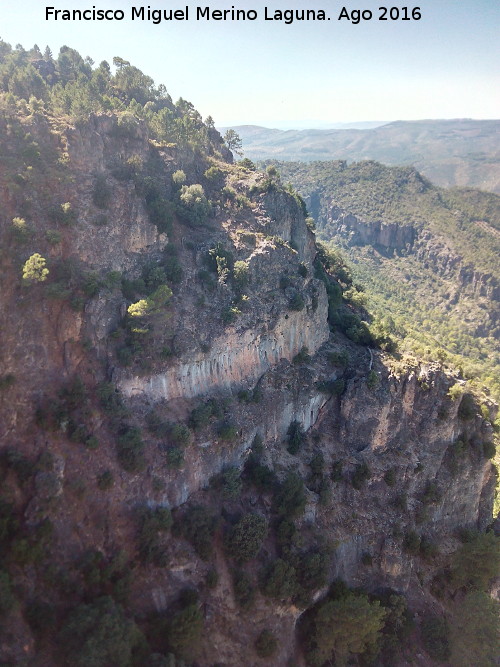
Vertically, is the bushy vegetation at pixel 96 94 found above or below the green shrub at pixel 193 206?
above

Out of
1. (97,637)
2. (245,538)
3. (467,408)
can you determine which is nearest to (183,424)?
(245,538)

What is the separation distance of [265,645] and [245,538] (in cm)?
902

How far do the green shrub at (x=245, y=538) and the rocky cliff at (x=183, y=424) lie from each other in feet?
1.56

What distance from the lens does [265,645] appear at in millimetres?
38312

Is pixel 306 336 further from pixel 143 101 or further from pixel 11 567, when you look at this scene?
pixel 143 101

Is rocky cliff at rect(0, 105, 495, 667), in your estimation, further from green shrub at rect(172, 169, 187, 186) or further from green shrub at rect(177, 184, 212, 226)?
green shrub at rect(177, 184, 212, 226)

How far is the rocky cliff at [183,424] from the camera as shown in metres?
36.6

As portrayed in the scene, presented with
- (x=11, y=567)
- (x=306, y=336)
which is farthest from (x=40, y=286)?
(x=306, y=336)

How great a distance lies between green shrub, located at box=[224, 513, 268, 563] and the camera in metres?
41.2

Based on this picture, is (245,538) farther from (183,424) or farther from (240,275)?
(240,275)

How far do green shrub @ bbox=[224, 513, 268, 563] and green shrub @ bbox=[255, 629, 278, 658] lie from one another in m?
6.46

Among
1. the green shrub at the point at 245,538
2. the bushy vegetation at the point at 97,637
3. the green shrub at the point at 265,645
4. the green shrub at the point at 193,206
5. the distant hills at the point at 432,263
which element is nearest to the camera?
the bushy vegetation at the point at 97,637

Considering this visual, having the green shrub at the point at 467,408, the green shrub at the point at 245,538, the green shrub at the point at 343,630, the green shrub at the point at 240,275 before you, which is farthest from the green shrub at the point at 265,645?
the green shrub at the point at 240,275

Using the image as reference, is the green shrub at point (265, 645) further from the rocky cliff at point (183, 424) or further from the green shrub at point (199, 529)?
the green shrub at point (199, 529)
